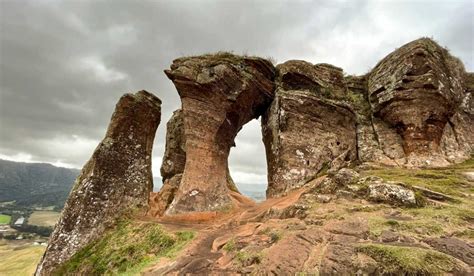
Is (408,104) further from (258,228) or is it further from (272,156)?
(258,228)

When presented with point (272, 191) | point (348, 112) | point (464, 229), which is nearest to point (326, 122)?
point (348, 112)

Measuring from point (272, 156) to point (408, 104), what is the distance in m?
10.8

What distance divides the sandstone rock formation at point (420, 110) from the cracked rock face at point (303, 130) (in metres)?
2.35

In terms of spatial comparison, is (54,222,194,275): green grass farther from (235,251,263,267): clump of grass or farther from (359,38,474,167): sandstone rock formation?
(359,38,474,167): sandstone rock formation

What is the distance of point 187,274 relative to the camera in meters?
10.1

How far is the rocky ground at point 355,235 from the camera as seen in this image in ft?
25.3

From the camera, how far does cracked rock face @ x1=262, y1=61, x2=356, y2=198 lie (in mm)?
22406

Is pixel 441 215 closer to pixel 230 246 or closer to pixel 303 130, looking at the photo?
pixel 230 246

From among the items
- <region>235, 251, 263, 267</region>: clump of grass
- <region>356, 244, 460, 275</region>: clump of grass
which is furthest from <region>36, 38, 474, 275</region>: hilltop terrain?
<region>356, 244, 460, 275</region>: clump of grass

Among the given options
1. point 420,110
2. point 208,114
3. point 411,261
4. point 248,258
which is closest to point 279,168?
point 208,114

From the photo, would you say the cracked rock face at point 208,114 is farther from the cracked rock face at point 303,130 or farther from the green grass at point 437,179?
the green grass at point 437,179

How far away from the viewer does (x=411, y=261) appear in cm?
727

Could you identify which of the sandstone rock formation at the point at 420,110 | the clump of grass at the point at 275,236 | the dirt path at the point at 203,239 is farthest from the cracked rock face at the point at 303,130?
the clump of grass at the point at 275,236

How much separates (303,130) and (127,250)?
15266 millimetres
